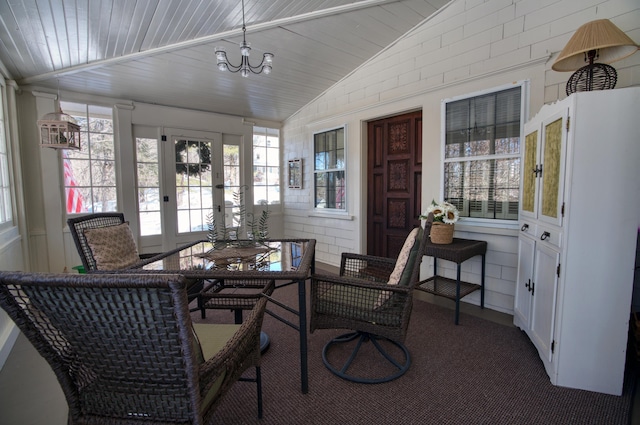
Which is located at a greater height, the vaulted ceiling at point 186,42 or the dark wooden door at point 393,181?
the vaulted ceiling at point 186,42

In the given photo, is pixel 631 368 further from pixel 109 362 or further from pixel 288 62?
pixel 288 62

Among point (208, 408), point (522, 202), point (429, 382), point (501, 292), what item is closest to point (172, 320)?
point (208, 408)

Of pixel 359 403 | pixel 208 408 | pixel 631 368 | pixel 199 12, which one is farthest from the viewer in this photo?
pixel 199 12

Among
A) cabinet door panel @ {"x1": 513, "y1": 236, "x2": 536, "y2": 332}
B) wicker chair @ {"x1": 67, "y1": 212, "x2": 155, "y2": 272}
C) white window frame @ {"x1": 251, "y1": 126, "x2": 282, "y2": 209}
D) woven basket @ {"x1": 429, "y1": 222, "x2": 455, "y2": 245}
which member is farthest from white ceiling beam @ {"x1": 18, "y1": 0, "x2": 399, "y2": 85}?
cabinet door panel @ {"x1": 513, "y1": 236, "x2": 536, "y2": 332}

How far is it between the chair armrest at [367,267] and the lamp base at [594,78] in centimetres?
183

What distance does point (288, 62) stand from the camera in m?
3.96

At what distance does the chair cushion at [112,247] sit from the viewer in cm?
242

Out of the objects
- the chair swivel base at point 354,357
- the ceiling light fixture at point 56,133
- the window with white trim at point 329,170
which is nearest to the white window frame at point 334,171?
the window with white trim at point 329,170

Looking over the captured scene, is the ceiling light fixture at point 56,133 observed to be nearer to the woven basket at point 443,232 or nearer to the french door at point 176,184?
the french door at point 176,184

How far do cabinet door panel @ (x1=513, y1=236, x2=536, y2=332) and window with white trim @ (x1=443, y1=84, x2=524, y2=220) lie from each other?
18.2 inches

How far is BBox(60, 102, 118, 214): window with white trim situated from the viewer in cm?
397

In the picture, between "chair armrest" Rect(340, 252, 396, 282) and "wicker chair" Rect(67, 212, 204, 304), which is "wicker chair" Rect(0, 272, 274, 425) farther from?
"chair armrest" Rect(340, 252, 396, 282)

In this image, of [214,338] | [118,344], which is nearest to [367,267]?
[214,338]

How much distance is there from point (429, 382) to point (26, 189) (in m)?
4.70
